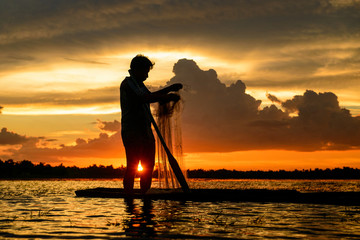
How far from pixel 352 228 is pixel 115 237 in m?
4.48

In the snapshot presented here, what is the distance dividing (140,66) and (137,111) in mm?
1303

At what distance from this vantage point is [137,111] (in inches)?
486

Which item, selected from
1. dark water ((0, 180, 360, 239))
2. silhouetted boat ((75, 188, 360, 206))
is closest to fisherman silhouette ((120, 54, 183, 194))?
silhouetted boat ((75, 188, 360, 206))

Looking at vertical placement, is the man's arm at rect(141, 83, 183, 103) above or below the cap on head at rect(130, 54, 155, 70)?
below

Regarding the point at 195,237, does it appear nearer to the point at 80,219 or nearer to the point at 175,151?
the point at 80,219

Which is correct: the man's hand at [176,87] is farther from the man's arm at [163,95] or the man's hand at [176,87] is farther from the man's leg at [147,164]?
the man's leg at [147,164]

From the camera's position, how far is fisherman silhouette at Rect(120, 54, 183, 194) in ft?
39.8

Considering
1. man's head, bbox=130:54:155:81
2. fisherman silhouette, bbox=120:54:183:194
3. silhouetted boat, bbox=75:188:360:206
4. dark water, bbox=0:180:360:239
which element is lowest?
dark water, bbox=0:180:360:239

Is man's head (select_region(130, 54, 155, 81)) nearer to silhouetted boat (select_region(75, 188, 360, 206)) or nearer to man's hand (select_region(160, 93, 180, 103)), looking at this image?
man's hand (select_region(160, 93, 180, 103))

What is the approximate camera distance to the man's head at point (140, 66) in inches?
490

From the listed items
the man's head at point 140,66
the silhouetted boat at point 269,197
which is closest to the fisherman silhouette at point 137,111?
the man's head at point 140,66

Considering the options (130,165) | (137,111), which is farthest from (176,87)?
(130,165)

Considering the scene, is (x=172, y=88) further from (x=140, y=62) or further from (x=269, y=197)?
(x=269, y=197)

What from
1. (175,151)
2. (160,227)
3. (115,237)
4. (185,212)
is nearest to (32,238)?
(115,237)
